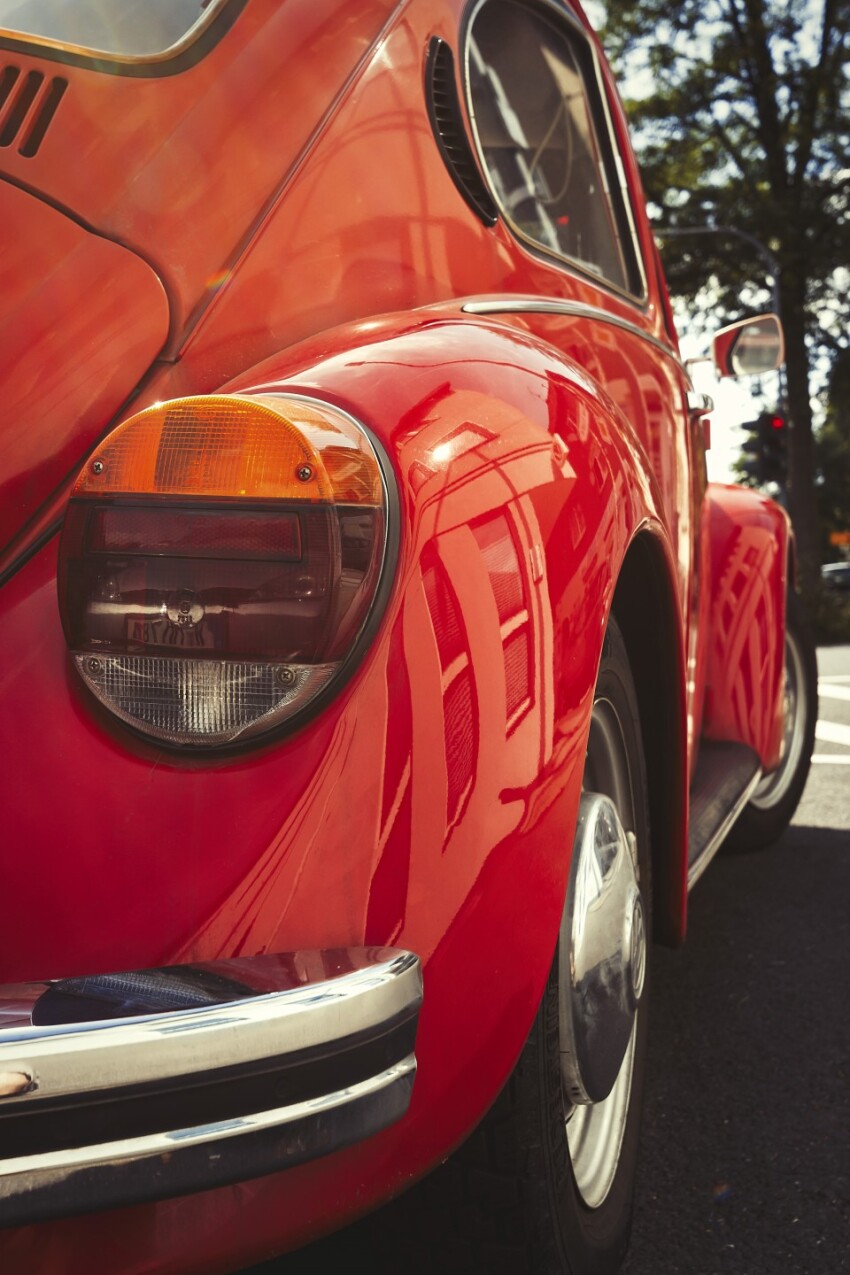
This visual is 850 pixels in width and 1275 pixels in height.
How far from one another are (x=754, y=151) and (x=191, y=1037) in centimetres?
2335

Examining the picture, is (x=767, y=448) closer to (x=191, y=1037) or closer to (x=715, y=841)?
(x=715, y=841)

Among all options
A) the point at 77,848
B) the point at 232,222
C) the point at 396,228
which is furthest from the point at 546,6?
the point at 77,848

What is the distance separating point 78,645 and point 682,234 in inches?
819

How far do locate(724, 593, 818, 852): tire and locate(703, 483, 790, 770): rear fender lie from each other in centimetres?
58

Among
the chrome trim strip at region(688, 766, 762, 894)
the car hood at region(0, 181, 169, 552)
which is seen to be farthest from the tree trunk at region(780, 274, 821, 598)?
the car hood at region(0, 181, 169, 552)

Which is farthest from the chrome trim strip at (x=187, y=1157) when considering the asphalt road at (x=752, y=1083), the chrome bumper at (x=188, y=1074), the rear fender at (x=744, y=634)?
the rear fender at (x=744, y=634)

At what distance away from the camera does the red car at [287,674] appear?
3.37ft

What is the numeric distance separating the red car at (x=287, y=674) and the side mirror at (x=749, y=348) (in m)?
1.88

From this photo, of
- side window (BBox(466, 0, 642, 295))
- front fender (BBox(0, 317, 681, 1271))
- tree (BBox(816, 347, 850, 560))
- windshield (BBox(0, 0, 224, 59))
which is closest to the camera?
front fender (BBox(0, 317, 681, 1271))

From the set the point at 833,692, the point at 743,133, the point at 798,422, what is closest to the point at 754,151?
the point at 743,133

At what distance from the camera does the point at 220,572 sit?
1.15 metres

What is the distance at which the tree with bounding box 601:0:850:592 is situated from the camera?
68.9 feet

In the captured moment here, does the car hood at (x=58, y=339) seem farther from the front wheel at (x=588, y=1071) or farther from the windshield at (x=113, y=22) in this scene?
the front wheel at (x=588, y=1071)

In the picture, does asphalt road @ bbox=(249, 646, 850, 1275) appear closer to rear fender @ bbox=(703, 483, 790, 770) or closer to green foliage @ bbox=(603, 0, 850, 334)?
rear fender @ bbox=(703, 483, 790, 770)
